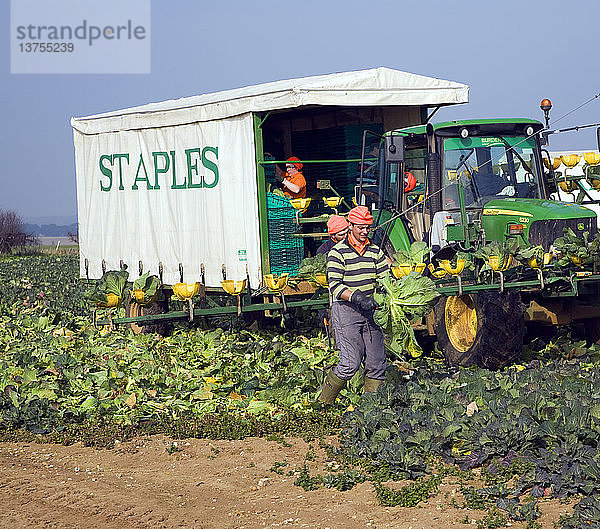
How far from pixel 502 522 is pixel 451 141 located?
5.62m

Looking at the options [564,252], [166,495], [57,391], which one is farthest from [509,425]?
[57,391]

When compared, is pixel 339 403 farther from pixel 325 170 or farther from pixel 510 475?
pixel 325 170

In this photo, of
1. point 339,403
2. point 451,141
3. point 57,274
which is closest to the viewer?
point 339,403

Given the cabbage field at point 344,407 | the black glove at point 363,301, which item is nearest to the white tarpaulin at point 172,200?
the cabbage field at point 344,407

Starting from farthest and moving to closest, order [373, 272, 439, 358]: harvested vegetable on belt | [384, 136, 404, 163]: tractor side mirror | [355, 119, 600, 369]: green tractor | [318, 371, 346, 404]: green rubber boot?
[355, 119, 600, 369]: green tractor, [384, 136, 404, 163]: tractor side mirror, [318, 371, 346, 404]: green rubber boot, [373, 272, 439, 358]: harvested vegetable on belt

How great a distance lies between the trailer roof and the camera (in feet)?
35.8

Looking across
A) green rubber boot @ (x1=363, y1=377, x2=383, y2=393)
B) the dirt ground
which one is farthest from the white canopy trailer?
the dirt ground

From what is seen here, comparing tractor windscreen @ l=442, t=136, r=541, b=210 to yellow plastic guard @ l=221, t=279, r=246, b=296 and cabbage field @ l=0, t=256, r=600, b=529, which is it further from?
yellow plastic guard @ l=221, t=279, r=246, b=296

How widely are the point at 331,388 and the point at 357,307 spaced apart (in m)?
0.90

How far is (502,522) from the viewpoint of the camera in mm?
5805

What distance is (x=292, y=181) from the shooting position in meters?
12.0

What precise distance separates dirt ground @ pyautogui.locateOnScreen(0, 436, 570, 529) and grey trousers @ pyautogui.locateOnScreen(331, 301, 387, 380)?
0.90 m

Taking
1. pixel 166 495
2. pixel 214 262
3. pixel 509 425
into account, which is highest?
pixel 214 262

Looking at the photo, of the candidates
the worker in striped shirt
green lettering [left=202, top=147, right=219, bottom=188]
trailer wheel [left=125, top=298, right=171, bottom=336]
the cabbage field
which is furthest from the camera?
trailer wheel [left=125, top=298, right=171, bottom=336]
